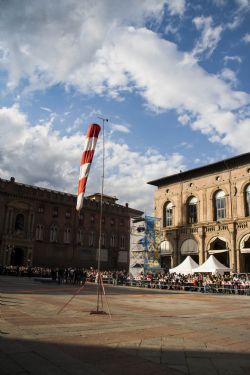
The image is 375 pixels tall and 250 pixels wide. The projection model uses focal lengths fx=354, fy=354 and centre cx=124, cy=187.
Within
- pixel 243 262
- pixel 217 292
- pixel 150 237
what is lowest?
pixel 217 292

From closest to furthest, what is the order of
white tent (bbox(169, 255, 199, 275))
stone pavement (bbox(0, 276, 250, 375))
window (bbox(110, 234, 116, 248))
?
stone pavement (bbox(0, 276, 250, 375))
white tent (bbox(169, 255, 199, 275))
window (bbox(110, 234, 116, 248))

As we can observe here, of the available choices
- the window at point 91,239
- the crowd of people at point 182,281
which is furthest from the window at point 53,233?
the crowd of people at point 182,281

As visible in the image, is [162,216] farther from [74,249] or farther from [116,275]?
[74,249]

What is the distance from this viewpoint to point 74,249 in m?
65.3

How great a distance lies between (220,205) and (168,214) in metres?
7.94

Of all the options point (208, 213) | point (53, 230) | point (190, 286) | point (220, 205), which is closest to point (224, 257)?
point (208, 213)

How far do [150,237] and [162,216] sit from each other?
358 centimetres

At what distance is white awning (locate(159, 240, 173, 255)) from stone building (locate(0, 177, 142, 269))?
25.5 metres

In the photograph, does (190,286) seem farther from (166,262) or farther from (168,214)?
(168,214)

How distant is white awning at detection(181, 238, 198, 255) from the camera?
39.7 m

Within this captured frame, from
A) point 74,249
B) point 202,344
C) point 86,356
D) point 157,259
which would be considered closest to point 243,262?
point 157,259

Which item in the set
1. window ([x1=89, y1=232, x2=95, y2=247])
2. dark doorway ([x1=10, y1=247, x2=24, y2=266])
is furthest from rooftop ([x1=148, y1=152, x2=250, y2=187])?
dark doorway ([x1=10, y1=247, x2=24, y2=266])

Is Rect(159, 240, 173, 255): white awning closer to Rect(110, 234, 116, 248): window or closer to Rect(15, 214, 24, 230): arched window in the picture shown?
Rect(15, 214, 24, 230): arched window

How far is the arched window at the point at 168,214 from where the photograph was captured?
143 feet
